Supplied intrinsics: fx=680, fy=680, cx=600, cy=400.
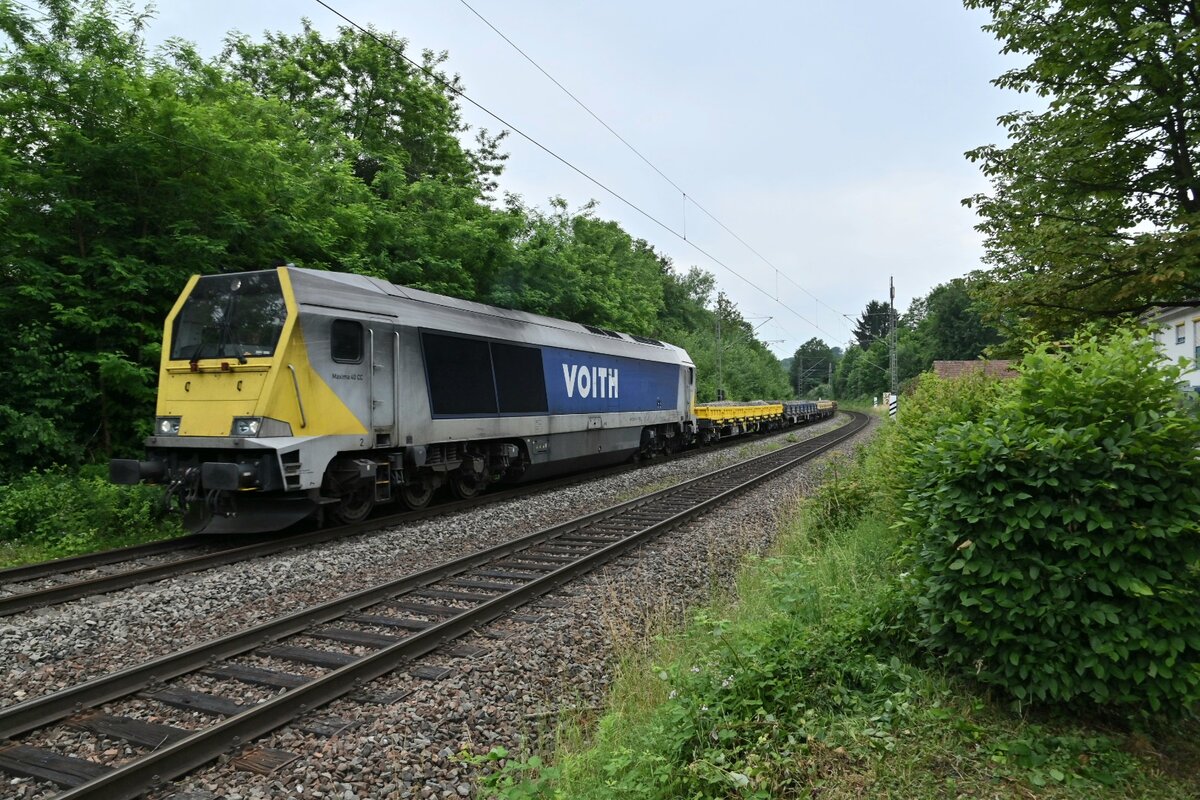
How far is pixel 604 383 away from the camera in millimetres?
15953

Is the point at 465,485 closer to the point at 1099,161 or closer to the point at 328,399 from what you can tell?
the point at 328,399

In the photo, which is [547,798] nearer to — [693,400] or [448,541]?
[448,541]

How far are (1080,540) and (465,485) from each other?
34.1ft

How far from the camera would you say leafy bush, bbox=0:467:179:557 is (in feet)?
27.3

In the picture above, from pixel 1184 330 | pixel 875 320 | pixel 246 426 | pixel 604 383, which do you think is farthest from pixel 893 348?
pixel 875 320

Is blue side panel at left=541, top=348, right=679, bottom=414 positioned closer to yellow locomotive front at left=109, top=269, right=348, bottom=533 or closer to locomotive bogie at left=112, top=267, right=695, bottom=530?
locomotive bogie at left=112, top=267, right=695, bottom=530

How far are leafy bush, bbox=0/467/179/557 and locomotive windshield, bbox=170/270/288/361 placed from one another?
7.20 feet

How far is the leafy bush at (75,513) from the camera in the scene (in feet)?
27.3

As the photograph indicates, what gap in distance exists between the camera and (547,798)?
320 centimetres

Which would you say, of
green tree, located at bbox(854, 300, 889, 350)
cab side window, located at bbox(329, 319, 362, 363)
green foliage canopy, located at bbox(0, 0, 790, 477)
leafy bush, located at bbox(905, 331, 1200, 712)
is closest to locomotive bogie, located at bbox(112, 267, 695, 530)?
cab side window, located at bbox(329, 319, 362, 363)

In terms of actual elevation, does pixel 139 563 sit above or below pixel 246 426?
below

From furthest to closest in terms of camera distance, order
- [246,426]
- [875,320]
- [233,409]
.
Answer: [875,320], [233,409], [246,426]

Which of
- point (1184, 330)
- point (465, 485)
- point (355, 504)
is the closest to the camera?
point (355, 504)

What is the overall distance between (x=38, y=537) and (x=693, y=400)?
17627 millimetres
